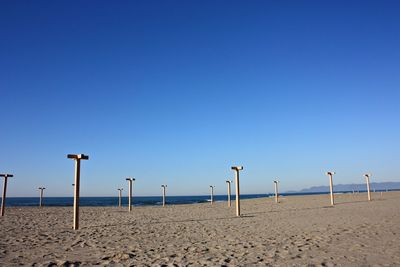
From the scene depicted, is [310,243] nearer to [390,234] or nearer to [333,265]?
[333,265]

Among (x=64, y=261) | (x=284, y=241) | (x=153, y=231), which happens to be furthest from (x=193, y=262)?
(x=153, y=231)

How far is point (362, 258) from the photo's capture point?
20.2ft

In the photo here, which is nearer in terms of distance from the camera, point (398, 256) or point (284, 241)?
point (398, 256)

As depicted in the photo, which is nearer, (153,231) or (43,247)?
(43,247)

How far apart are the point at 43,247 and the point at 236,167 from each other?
9.93 m

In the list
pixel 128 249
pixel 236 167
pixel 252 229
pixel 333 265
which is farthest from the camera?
pixel 236 167

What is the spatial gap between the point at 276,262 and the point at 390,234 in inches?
188

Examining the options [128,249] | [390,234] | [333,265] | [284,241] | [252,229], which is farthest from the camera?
[252,229]

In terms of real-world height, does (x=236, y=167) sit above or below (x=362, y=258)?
above

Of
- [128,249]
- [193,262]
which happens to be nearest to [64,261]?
[128,249]

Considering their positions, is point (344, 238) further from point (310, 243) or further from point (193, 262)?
point (193, 262)

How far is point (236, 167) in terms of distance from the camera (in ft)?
51.6

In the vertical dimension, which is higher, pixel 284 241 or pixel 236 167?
pixel 236 167

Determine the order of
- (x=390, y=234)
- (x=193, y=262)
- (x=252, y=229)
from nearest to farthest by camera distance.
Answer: (x=193, y=262) → (x=390, y=234) → (x=252, y=229)
